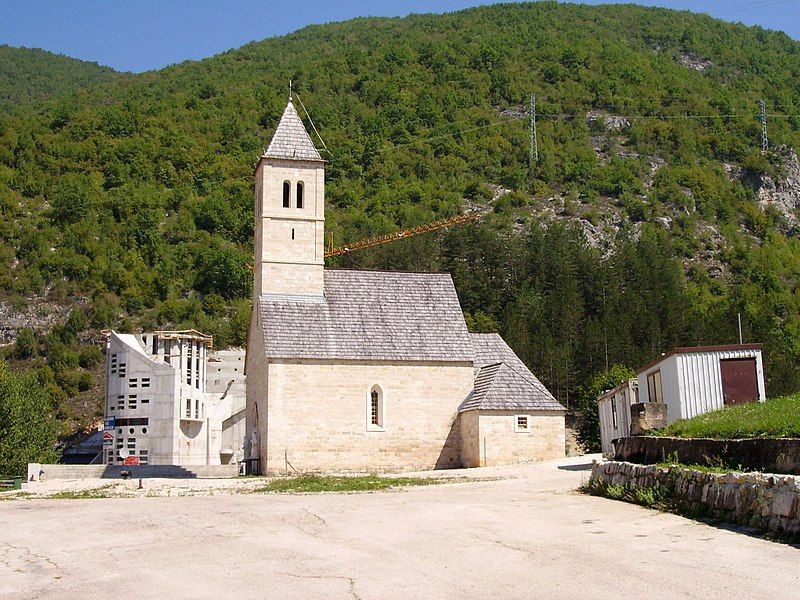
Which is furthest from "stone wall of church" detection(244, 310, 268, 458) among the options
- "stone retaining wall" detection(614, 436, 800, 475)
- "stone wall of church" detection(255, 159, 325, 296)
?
"stone retaining wall" detection(614, 436, 800, 475)

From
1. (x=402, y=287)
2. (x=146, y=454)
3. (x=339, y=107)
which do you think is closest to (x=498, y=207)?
(x=339, y=107)

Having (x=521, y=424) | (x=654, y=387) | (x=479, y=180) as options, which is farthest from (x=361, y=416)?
(x=479, y=180)

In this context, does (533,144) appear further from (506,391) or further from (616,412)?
(616,412)

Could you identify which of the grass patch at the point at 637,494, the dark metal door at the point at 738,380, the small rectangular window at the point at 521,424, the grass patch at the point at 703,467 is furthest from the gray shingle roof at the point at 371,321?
the grass patch at the point at 703,467

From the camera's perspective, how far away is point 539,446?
33.8 metres

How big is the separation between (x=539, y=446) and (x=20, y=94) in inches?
5138

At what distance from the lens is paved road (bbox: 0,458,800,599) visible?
373 inches

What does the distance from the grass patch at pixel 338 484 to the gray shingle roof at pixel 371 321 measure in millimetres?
6666

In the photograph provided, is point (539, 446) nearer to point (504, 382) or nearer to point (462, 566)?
point (504, 382)

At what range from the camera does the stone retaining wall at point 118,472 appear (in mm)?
33062

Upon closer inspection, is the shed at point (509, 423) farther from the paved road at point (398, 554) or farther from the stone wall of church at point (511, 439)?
the paved road at point (398, 554)

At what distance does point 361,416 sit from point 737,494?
22.8 metres

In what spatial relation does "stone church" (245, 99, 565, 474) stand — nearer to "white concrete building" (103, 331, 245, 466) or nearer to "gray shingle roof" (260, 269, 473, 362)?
"gray shingle roof" (260, 269, 473, 362)

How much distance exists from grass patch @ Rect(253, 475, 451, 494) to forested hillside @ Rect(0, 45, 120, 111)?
402 ft
